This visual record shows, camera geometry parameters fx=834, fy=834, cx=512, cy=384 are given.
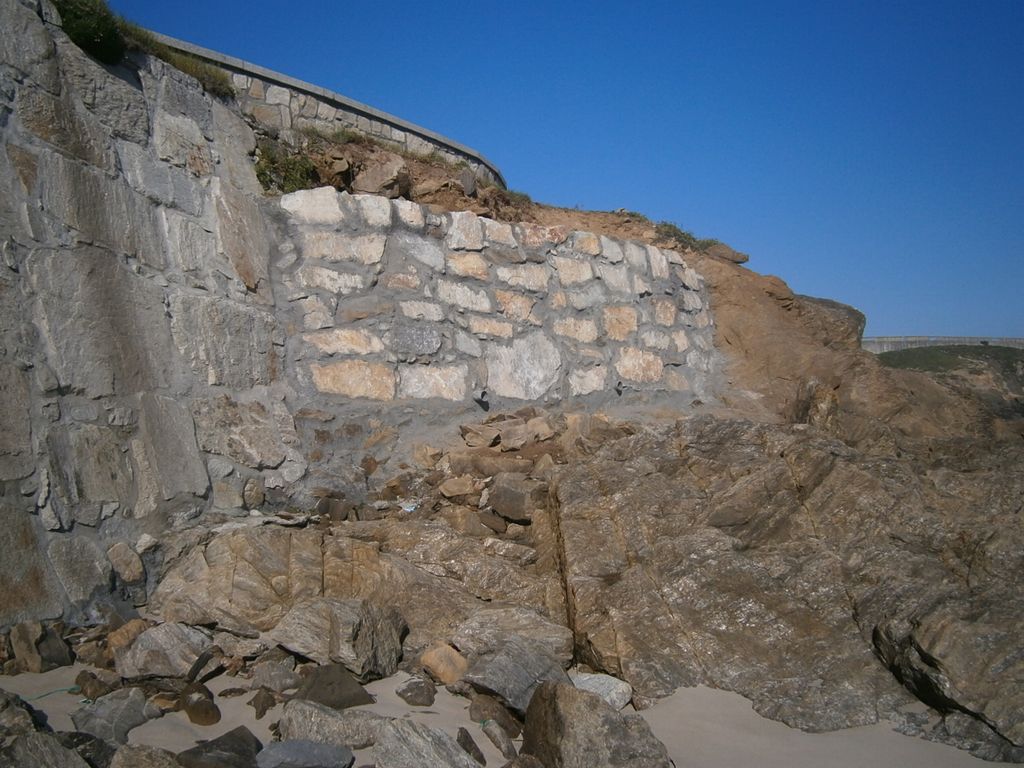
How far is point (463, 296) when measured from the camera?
6.07 meters

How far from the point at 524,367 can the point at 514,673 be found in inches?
131

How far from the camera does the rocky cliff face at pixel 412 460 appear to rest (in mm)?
3289

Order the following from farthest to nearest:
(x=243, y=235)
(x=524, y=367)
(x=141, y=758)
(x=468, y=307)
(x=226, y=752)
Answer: (x=524, y=367) → (x=468, y=307) → (x=243, y=235) → (x=226, y=752) → (x=141, y=758)

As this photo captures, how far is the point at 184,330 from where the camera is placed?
4.67 metres

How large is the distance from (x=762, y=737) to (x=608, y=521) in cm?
134

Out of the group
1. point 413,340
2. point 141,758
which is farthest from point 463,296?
point 141,758

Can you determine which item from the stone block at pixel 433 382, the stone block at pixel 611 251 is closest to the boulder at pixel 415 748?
the stone block at pixel 433 382

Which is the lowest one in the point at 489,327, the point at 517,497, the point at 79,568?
the point at 79,568

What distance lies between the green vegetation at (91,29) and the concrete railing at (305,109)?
156 cm

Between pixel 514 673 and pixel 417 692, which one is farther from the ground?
pixel 514 673

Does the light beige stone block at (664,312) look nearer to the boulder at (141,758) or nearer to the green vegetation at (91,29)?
the green vegetation at (91,29)

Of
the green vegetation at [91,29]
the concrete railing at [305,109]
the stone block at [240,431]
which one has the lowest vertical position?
the stone block at [240,431]

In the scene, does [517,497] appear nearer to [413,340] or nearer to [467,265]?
[413,340]

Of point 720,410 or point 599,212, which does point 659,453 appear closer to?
point 720,410
